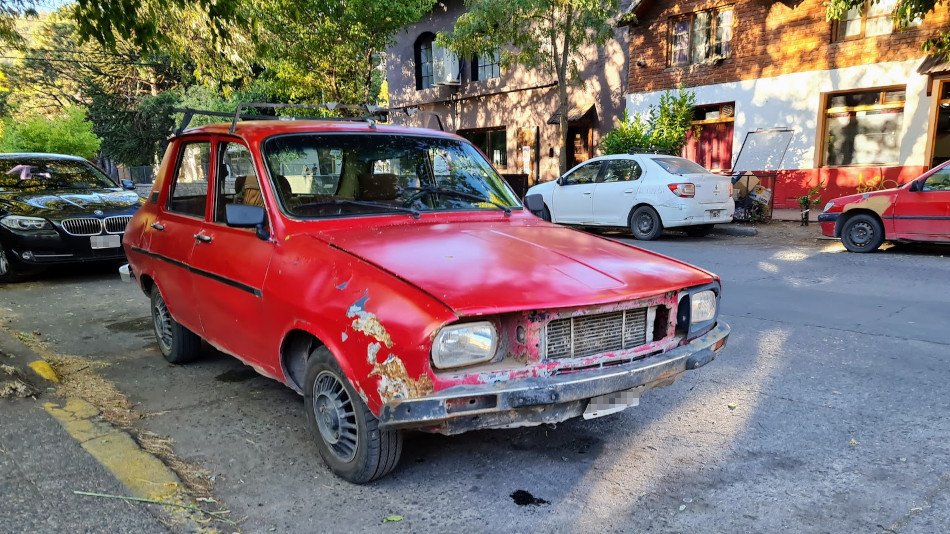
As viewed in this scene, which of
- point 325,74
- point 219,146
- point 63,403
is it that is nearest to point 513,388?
point 219,146

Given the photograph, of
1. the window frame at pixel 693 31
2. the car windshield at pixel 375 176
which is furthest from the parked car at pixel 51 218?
the window frame at pixel 693 31

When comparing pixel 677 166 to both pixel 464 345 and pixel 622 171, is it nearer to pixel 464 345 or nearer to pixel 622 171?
pixel 622 171

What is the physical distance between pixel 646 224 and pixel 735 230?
82.7 inches

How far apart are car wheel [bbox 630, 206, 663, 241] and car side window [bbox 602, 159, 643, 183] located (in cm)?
64

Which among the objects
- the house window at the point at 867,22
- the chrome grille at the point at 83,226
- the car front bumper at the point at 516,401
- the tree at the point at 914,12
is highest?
the house window at the point at 867,22

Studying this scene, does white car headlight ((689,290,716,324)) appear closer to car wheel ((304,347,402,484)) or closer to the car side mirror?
car wheel ((304,347,402,484))

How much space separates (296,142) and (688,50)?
638 inches

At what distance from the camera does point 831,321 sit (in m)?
5.77

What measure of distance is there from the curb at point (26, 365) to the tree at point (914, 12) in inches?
513

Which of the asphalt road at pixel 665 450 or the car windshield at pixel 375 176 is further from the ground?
the car windshield at pixel 375 176

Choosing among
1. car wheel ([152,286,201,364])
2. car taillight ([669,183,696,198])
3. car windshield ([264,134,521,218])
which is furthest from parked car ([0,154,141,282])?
Result: car taillight ([669,183,696,198])

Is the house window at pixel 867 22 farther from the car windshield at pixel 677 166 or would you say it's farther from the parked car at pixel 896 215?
the parked car at pixel 896 215

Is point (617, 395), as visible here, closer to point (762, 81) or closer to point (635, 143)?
point (635, 143)

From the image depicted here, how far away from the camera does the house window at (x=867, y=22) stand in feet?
46.2
